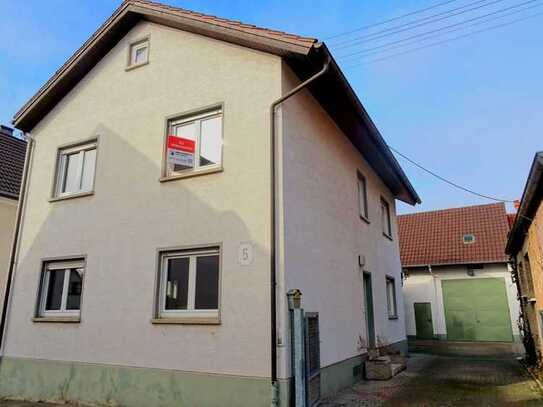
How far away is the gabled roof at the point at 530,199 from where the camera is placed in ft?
20.8

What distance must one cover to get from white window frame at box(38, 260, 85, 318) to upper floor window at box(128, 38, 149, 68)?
14.9ft

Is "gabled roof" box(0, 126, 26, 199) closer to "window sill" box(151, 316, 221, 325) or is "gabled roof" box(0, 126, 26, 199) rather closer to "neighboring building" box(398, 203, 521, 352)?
"window sill" box(151, 316, 221, 325)

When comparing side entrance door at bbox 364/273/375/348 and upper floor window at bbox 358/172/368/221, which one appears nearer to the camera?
side entrance door at bbox 364/273/375/348

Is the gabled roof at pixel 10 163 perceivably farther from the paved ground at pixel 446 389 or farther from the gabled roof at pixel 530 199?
the gabled roof at pixel 530 199

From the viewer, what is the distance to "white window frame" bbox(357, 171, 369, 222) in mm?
11641

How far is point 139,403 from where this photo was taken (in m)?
7.05

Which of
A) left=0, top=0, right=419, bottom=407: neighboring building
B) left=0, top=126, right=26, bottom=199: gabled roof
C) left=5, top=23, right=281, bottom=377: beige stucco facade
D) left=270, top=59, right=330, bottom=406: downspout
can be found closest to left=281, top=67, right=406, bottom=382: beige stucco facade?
left=0, top=0, right=419, bottom=407: neighboring building

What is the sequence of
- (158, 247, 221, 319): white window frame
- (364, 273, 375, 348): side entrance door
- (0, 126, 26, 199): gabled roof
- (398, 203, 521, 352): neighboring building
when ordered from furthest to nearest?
(398, 203, 521, 352): neighboring building → (0, 126, 26, 199): gabled roof → (364, 273, 375, 348): side entrance door → (158, 247, 221, 319): white window frame

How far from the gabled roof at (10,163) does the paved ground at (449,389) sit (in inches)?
437

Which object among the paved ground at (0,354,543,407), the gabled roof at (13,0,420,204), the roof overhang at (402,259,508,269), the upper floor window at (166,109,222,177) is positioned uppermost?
the gabled roof at (13,0,420,204)

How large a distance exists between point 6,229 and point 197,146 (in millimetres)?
8081

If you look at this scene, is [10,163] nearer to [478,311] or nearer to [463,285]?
[463,285]

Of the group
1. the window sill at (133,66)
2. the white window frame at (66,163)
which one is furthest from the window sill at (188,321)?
the window sill at (133,66)

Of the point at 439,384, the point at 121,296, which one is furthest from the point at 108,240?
the point at 439,384
